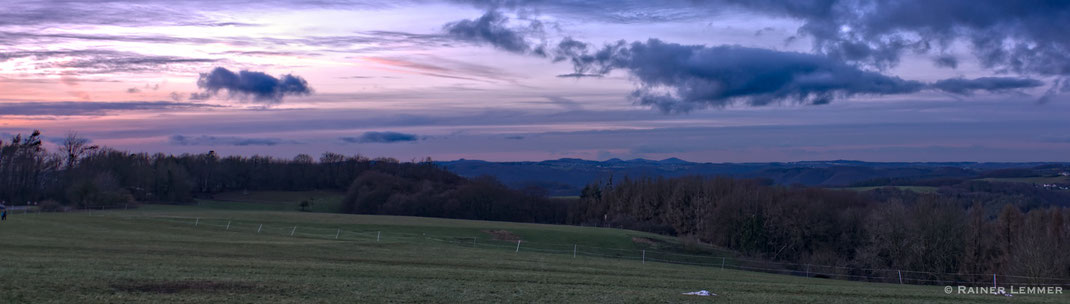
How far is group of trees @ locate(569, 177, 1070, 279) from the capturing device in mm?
54375

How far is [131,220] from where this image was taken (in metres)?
56.2

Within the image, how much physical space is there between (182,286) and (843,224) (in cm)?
7204

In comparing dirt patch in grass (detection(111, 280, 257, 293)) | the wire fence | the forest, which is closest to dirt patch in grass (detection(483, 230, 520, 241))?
the wire fence

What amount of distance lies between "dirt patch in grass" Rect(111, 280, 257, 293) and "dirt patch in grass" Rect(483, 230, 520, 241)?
41.0 meters

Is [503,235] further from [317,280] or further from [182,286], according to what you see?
[182,286]

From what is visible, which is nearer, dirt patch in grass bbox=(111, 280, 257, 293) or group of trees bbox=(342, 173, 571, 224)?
dirt patch in grass bbox=(111, 280, 257, 293)

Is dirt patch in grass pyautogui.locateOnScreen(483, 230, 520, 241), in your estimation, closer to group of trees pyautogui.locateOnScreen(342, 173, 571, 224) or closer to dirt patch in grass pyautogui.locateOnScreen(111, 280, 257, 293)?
dirt patch in grass pyautogui.locateOnScreen(111, 280, 257, 293)

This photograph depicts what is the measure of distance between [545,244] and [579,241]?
5359mm

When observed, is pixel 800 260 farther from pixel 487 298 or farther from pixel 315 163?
pixel 315 163

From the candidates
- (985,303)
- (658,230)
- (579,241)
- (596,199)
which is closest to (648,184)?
(596,199)

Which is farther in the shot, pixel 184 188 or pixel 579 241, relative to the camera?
pixel 184 188

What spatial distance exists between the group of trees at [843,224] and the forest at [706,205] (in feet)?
0.48

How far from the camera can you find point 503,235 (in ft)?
199

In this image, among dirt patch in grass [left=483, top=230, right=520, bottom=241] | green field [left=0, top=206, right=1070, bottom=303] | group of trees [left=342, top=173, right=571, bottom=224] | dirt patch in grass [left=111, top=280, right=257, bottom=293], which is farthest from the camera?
group of trees [left=342, top=173, right=571, bottom=224]
